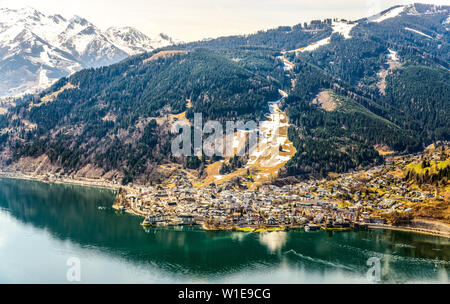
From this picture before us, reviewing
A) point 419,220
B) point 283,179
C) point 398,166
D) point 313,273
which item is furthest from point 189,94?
point 313,273

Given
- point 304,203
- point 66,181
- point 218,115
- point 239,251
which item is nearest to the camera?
point 239,251

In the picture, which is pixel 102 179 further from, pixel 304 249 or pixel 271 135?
pixel 304 249

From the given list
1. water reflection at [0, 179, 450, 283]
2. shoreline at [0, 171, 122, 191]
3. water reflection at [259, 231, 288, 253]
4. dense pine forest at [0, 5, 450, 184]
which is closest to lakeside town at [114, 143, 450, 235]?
water reflection at [259, 231, 288, 253]

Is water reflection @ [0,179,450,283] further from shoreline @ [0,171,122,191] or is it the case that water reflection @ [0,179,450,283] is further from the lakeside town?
shoreline @ [0,171,122,191]

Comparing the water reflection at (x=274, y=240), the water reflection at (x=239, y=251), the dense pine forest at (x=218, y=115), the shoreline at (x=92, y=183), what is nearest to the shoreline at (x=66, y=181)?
the shoreline at (x=92, y=183)

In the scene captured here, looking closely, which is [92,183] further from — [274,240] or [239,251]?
[239,251]

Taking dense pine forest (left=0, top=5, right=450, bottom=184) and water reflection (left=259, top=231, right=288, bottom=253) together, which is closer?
water reflection (left=259, top=231, right=288, bottom=253)

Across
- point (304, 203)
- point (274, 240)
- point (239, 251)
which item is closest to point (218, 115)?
point (304, 203)

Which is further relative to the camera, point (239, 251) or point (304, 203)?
point (304, 203)

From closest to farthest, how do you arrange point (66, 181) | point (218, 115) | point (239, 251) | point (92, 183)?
1. point (239, 251)
2. point (92, 183)
3. point (66, 181)
4. point (218, 115)
